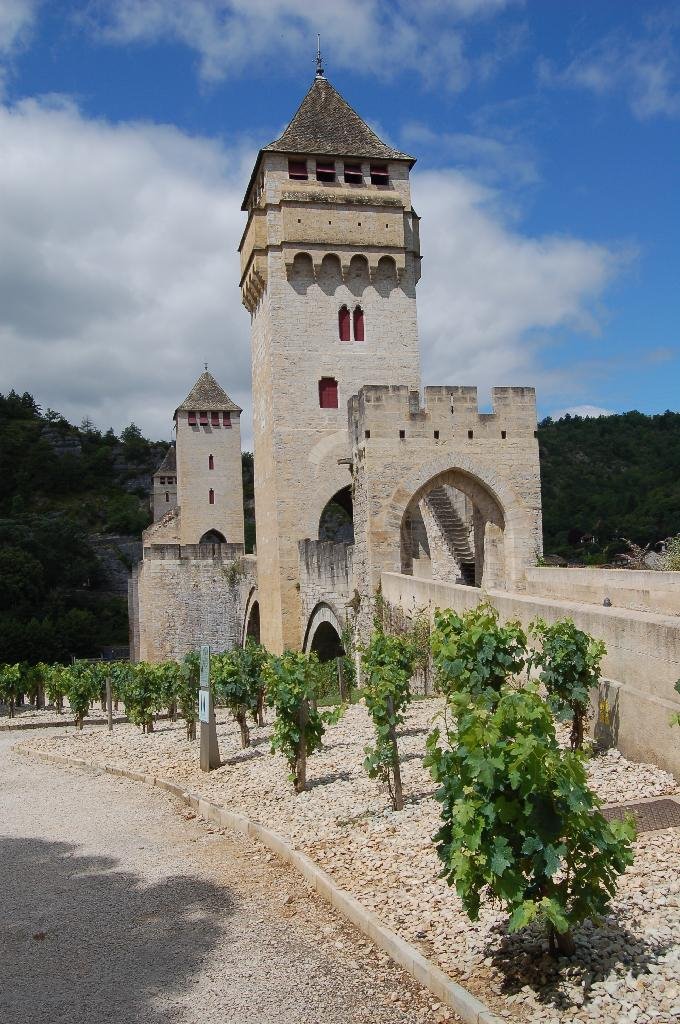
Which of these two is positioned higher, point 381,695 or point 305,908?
point 381,695

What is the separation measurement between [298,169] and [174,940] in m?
20.1

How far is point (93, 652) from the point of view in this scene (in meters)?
49.4

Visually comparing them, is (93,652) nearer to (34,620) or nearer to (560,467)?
(34,620)

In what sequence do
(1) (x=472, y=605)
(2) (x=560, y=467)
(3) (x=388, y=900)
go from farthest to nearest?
(2) (x=560, y=467), (1) (x=472, y=605), (3) (x=388, y=900)

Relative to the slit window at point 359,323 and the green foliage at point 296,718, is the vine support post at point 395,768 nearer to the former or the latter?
the green foliage at point 296,718

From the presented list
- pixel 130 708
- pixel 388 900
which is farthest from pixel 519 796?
pixel 130 708

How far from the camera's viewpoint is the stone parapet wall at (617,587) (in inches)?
405

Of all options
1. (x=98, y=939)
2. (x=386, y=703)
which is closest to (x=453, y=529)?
(x=386, y=703)

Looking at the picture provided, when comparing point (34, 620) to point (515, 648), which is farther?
point (34, 620)

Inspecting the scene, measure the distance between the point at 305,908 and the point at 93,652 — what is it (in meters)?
46.0

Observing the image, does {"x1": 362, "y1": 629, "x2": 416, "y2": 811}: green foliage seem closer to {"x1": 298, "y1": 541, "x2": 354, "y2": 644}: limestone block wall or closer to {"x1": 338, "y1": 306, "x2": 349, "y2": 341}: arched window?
{"x1": 298, "y1": 541, "x2": 354, "y2": 644}: limestone block wall

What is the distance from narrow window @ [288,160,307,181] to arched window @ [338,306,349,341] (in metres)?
3.43

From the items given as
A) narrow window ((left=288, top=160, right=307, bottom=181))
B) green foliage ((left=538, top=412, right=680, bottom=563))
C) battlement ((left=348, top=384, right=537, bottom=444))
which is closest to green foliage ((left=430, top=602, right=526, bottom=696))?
battlement ((left=348, top=384, right=537, bottom=444))

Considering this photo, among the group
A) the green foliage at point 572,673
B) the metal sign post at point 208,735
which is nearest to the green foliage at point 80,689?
the metal sign post at point 208,735
